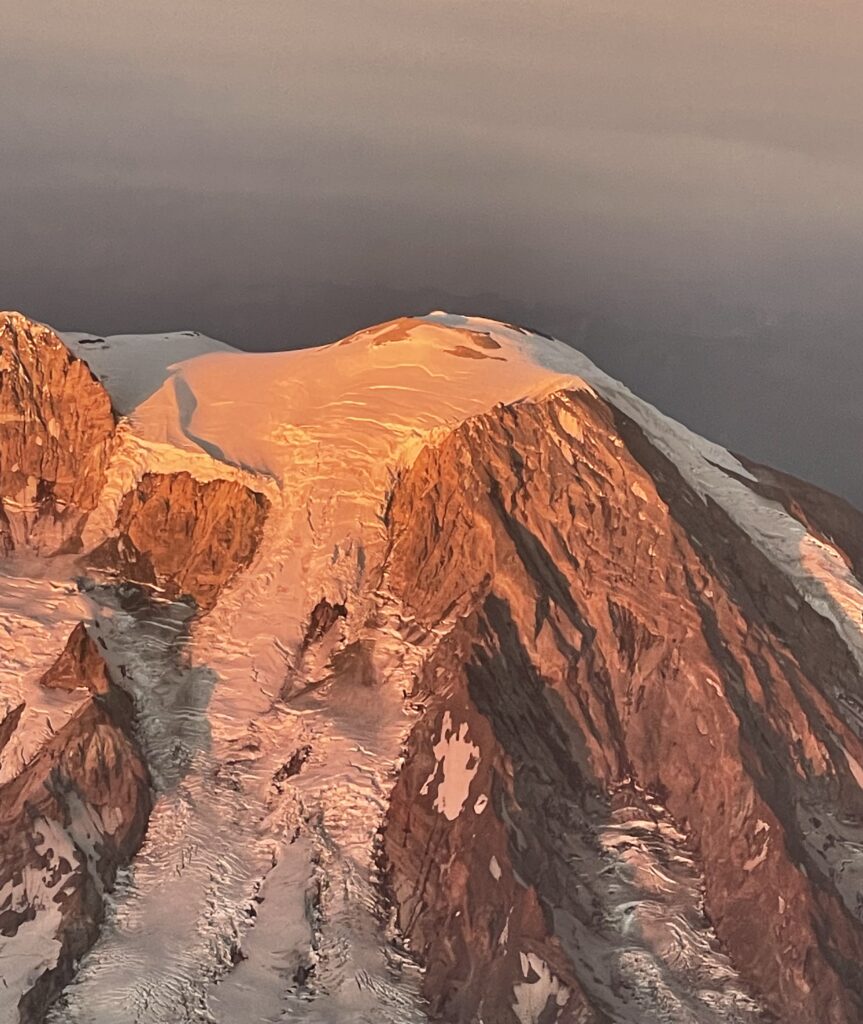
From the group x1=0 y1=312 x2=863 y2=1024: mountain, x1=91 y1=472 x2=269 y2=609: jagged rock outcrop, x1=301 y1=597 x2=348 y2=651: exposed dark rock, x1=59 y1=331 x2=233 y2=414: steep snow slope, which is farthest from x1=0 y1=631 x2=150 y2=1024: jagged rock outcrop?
x1=59 y1=331 x2=233 y2=414: steep snow slope

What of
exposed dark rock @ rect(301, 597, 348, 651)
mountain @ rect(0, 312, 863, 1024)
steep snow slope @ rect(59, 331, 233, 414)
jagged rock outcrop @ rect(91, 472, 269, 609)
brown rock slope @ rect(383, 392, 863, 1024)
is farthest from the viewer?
steep snow slope @ rect(59, 331, 233, 414)

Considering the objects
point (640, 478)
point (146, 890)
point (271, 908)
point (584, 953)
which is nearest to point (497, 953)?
point (584, 953)

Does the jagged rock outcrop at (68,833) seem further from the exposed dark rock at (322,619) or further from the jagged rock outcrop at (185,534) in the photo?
the exposed dark rock at (322,619)

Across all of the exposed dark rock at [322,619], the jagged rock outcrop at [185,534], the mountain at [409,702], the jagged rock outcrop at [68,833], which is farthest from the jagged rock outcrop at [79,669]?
the exposed dark rock at [322,619]

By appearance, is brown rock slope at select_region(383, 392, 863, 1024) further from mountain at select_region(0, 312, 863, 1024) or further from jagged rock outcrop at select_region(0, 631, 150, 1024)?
jagged rock outcrop at select_region(0, 631, 150, 1024)

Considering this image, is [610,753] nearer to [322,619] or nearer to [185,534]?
[322,619]

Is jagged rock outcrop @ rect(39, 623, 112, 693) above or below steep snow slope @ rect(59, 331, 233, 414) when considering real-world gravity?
below
